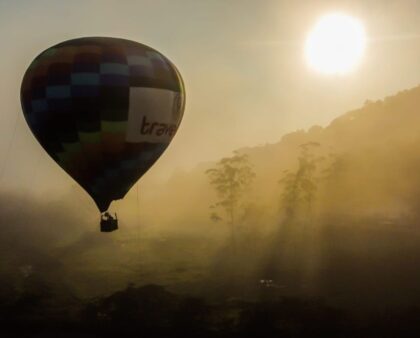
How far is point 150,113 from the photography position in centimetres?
2812

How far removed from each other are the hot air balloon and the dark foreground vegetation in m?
28.9

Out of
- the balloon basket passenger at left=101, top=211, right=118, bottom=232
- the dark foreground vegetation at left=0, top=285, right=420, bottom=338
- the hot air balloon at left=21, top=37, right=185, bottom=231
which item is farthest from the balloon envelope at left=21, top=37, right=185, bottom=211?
the dark foreground vegetation at left=0, top=285, right=420, bottom=338

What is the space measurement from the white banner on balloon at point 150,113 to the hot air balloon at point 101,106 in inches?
2.0

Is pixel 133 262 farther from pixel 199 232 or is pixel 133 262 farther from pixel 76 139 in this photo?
pixel 76 139

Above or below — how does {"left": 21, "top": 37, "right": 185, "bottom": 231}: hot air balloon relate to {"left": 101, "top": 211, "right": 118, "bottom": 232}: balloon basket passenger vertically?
above

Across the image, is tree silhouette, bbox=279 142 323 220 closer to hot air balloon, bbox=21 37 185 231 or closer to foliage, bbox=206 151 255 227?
foliage, bbox=206 151 255 227

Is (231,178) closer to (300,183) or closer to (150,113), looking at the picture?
(300,183)

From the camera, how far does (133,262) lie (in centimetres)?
8988

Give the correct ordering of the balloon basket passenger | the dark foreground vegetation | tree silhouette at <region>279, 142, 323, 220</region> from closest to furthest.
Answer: the balloon basket passenger < the dark foreground vegetation < tree silhouette at <region>279, 142, 323, 220</region>

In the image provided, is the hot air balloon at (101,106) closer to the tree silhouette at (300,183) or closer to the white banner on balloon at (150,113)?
the white banner on balloon at (150,113)

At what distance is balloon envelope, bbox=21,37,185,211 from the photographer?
2708cm

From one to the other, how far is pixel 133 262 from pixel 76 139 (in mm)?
64634

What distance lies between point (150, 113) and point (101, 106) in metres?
2.58

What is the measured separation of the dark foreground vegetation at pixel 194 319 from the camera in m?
52.4
